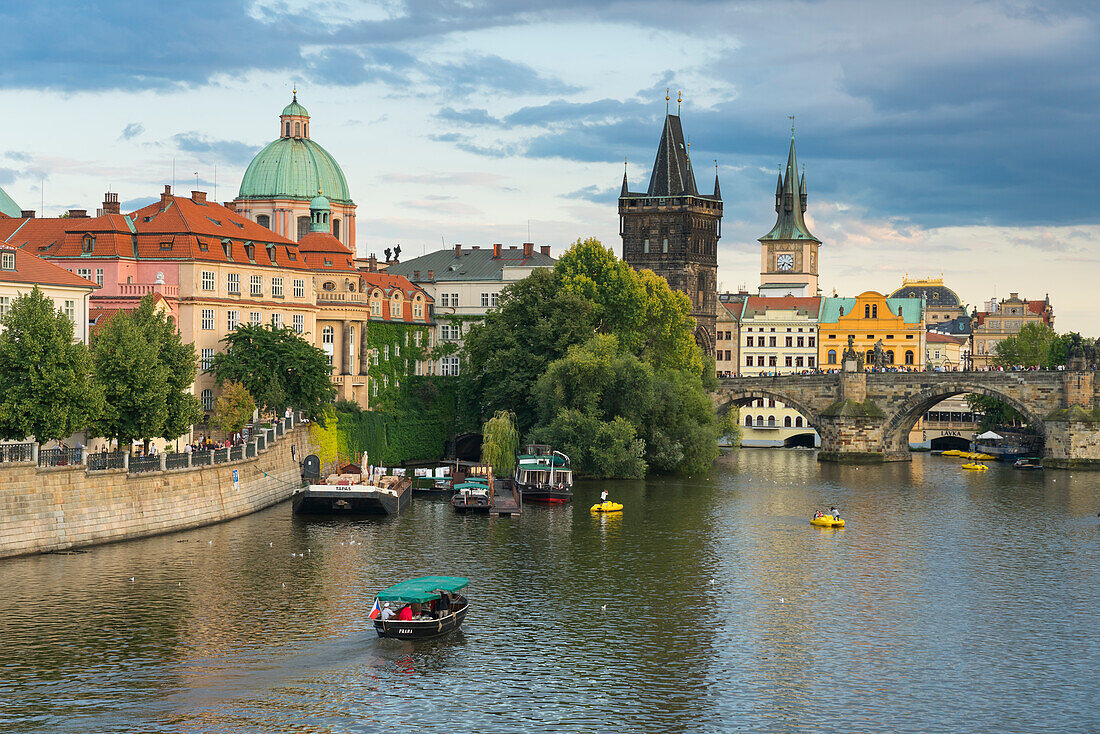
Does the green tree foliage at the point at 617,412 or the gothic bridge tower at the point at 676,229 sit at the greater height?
the gothic bridge tower at the point at 676,229

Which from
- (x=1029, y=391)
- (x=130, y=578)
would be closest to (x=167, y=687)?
(x=130, y=578)

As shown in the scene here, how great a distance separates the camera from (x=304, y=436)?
3885 inches

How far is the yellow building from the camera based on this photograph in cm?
17838

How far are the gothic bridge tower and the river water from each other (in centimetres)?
8671

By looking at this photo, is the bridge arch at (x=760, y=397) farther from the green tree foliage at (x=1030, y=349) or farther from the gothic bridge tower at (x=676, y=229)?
the green tree foliage at (x=1030, y=349)

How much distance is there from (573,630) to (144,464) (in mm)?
27346

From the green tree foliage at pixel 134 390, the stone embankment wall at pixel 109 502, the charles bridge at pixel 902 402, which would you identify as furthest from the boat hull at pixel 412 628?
the charles bridge at pixel 902 402

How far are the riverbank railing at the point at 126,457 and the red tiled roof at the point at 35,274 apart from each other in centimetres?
1350

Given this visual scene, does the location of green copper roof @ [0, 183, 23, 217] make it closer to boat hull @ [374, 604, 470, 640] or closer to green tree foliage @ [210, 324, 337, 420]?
green tree foliage @ [210, 324, 337, 420]

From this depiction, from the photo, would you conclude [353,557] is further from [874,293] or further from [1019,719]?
[874,293]

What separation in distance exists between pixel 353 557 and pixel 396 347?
58.3 meters

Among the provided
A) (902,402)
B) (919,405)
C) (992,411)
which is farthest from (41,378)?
(992,411)

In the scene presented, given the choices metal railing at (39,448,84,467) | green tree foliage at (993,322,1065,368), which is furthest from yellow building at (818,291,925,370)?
metal railing at (39,448,84,467)

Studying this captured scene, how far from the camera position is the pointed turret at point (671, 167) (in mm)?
170375
